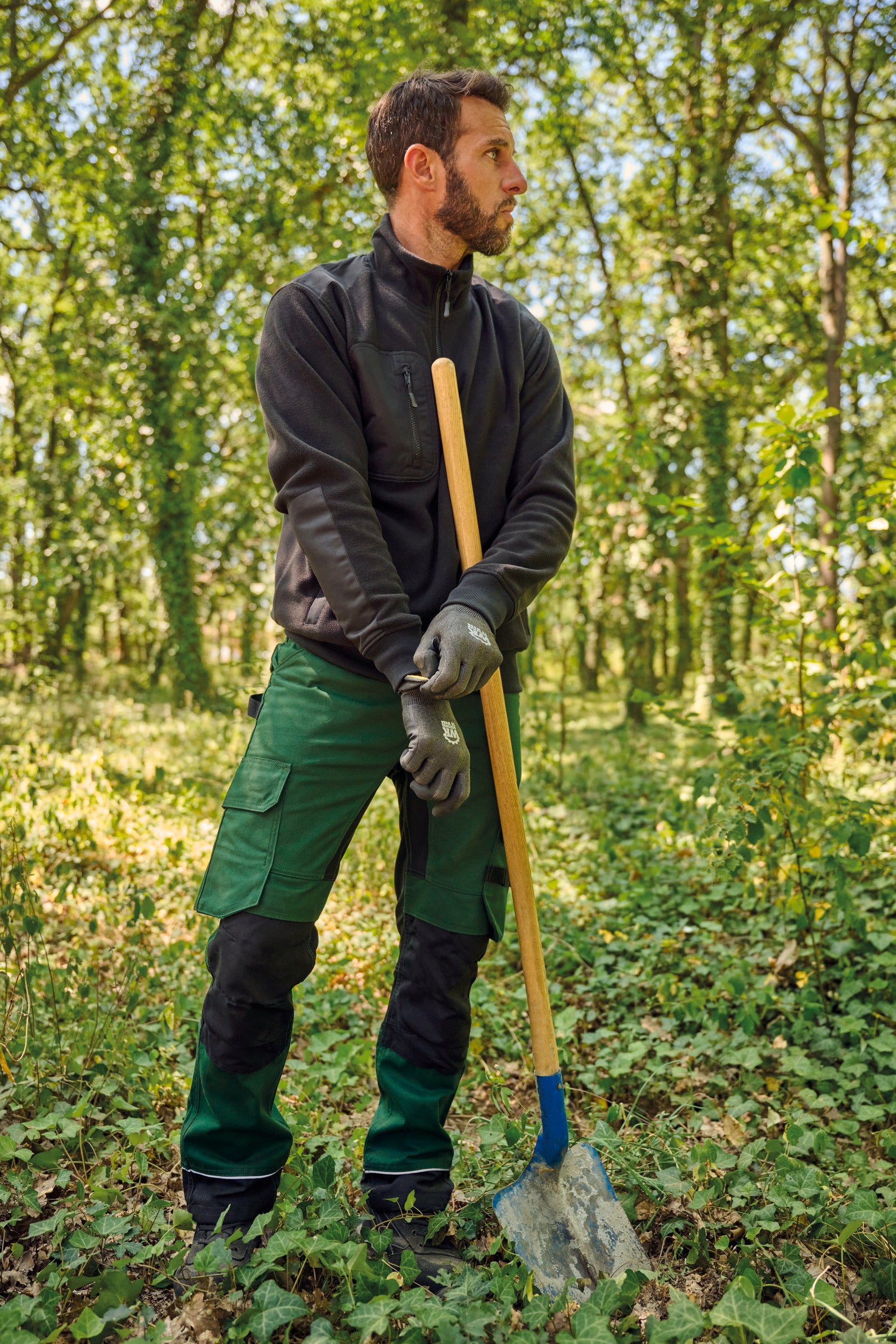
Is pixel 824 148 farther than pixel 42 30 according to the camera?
Yes

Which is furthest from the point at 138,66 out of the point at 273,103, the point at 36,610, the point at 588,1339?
the point at 588,1339

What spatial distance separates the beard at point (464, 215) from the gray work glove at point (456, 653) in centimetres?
86

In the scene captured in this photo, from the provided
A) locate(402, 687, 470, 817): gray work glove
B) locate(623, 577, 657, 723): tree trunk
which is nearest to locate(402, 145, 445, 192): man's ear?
locate(402, 687, 470, 817): gray work glove

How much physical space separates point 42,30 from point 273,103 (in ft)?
7.38

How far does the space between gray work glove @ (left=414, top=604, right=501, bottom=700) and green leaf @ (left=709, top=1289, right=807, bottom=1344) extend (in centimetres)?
117

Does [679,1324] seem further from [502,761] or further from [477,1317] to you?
[502,761]

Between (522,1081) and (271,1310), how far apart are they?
1452 millimetres

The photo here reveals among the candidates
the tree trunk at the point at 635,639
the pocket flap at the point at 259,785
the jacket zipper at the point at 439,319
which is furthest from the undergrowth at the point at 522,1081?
the tree trunk at the point at 635,639

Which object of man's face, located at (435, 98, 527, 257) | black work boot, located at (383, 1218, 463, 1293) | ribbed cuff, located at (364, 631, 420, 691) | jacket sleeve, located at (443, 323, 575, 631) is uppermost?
man's face, located at (435, 98, 527, 257)

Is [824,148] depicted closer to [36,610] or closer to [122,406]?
[122,406]

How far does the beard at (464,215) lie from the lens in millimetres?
2062

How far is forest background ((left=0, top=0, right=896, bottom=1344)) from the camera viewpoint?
203cm

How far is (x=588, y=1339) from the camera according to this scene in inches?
61.9

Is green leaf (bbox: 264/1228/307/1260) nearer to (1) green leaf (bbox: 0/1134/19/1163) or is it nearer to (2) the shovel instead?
(2) the shovel
